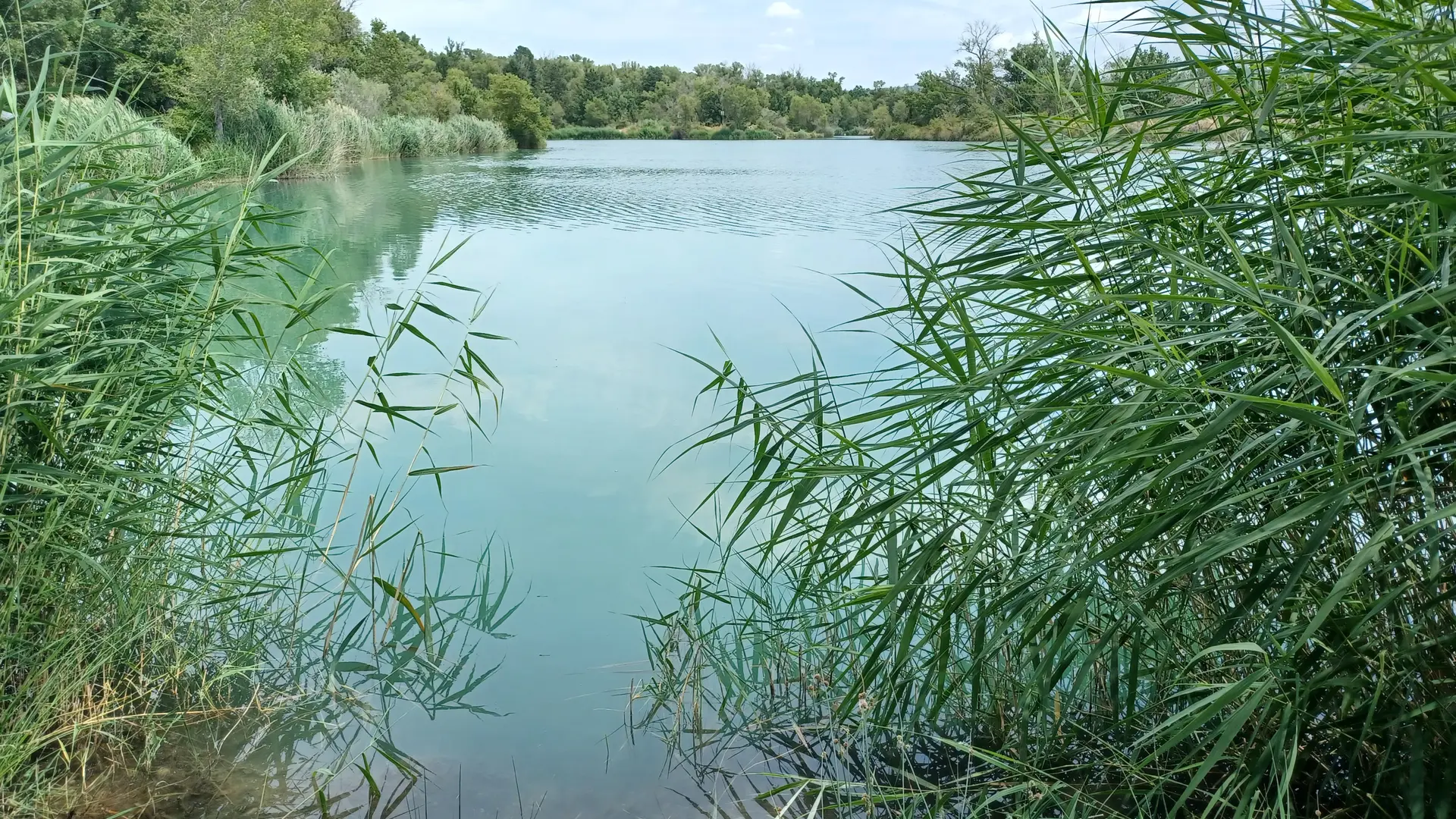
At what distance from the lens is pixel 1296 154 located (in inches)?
69.5

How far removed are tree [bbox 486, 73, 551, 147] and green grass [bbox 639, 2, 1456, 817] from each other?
95.1 ft

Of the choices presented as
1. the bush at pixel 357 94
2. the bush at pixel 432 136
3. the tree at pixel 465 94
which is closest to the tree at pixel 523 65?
the tree at pixel 465 94

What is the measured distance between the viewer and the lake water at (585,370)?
7.29ft

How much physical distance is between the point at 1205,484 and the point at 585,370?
14.0ft

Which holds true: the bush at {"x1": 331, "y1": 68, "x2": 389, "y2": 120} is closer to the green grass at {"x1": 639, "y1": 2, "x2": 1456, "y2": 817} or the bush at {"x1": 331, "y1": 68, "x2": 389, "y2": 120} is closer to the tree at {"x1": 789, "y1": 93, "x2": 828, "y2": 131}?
the tree at {"x1": 789, "y1": 93, "x2": 828, "y2": 131}

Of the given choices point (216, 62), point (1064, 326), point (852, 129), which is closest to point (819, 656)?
point (1064, 326)

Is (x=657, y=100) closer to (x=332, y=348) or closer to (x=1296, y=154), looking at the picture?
(x=332, y=348)

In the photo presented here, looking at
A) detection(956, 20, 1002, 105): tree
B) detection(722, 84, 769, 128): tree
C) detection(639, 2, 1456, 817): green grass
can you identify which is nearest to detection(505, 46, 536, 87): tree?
detection(722, 84, 769, 128): tree

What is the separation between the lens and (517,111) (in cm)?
2944

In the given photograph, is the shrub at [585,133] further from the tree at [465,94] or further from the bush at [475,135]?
the bush at [475,135]

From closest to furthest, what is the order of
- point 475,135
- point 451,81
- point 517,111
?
1. point 475,135
2. point 517,111
3. point 451,81

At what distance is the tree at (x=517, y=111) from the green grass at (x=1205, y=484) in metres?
29.0

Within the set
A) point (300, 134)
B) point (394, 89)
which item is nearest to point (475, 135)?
point (394, 89)

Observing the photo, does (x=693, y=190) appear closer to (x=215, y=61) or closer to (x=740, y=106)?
(x=215, y=61)
